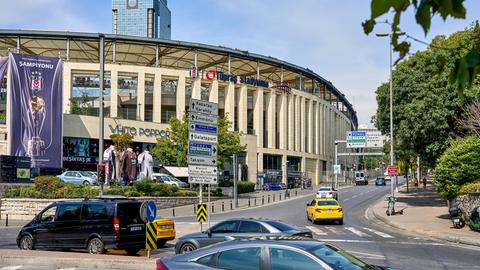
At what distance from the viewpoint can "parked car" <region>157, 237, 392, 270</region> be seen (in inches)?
254

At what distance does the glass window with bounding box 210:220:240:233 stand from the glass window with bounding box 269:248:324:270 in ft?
30.2

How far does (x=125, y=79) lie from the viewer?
7550 centimetres

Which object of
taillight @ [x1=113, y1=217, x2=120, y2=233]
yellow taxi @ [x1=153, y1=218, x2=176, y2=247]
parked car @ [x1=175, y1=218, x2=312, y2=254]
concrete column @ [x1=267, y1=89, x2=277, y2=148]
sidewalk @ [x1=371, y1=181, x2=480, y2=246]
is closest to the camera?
parked car @ [x1=175, y1=218, x2=312, y2=254]

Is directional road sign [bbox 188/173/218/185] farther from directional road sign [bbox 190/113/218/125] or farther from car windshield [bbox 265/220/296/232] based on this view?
car windshield [bbox 265/220/296/232]

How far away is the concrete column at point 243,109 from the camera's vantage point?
81.1 meters

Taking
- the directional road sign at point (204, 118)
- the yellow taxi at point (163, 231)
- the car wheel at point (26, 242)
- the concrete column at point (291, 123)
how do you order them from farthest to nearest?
the concrete column at point (291, 123), the yellow taxi at point (163, 231), the directional road sign at point (204, 118), the car wheel at point (26, 242)

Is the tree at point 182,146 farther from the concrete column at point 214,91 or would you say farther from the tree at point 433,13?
the tree at point 433,13

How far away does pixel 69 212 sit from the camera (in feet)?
59.0

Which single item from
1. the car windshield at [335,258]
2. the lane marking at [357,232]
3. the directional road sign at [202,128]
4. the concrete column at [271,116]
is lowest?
the lane marking at [357,232]

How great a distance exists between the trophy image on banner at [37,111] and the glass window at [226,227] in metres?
39.0

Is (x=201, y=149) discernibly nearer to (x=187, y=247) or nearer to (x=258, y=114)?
(x=187, y=247)

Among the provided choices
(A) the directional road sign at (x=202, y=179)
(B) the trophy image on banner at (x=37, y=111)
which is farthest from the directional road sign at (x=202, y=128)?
(B) the trophy image on banner at (x=37, y=111)

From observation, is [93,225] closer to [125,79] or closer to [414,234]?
[414,234]

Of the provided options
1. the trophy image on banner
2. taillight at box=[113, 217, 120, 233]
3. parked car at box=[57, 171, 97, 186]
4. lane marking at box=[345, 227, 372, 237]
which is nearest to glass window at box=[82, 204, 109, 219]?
taillight at box=[113, 217, 120, 233]
